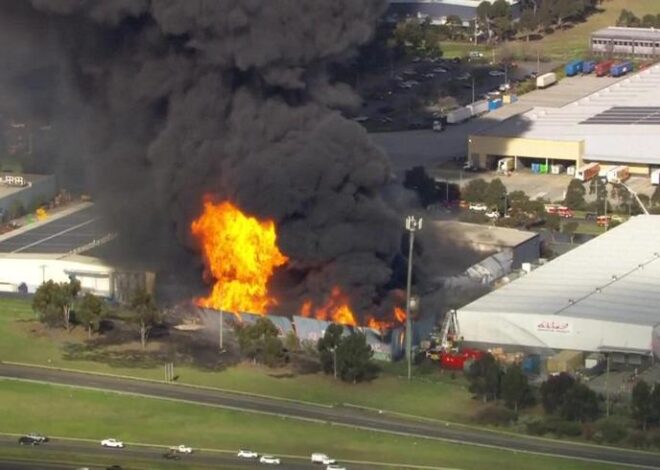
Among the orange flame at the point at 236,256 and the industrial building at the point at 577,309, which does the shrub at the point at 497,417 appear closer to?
the industrial building at the point at 577,309

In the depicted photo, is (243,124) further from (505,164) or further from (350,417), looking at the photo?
(505,164)

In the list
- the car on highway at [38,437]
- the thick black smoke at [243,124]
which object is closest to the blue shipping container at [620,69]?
the thick black smoke at [243,124]

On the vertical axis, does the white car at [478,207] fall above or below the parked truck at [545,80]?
below

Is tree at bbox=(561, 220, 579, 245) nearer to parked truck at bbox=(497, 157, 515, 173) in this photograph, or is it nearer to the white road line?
parked truck at bbox=(497, 157, 515, 173)

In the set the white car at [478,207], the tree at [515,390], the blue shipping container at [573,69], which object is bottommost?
the tree at [515,390]

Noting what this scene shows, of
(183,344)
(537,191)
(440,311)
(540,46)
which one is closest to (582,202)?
(537,191)

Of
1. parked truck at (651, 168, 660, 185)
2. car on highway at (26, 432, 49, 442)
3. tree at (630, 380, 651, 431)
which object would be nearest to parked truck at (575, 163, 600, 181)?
parked truck at (651, 168, 660, 185)
